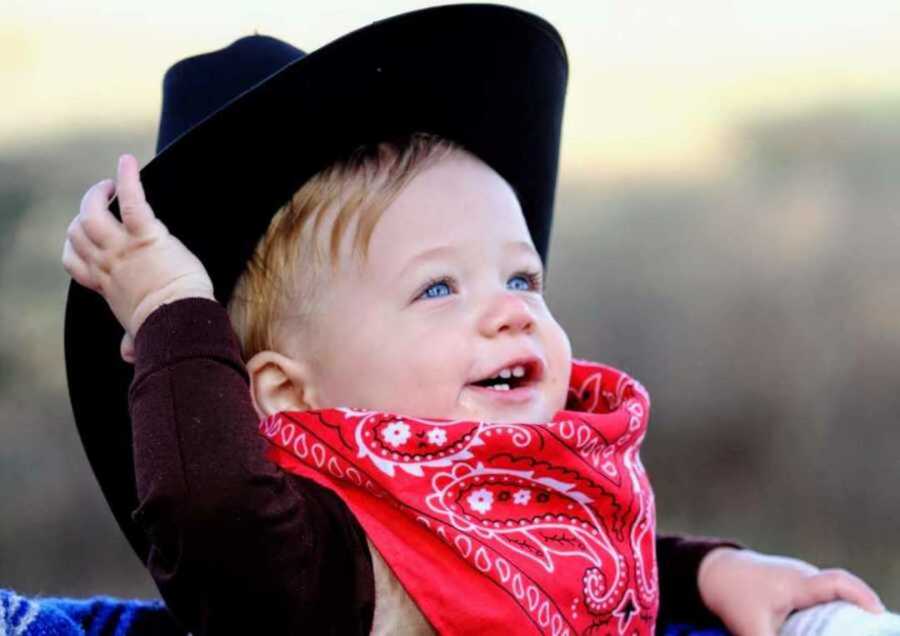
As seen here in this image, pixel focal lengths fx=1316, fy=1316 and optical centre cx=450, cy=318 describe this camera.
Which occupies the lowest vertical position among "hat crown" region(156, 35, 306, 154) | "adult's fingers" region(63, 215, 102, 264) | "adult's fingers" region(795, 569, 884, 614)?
"adult's fingers" region(795, 569, 884, 614)

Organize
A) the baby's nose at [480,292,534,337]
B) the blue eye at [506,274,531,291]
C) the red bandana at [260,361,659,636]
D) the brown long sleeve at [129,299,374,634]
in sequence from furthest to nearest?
1. the blue eye at [506,274,531,291]
2. the baby's nose at [480,292,534,337]
3. the red bandana at [260,361,659,636]
4. the brown long sleeve at [129,299,374,634]

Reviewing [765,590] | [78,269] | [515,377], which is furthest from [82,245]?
[765,590]

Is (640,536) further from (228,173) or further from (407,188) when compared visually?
(228,173)

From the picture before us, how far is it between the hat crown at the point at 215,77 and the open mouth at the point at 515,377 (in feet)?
1.39

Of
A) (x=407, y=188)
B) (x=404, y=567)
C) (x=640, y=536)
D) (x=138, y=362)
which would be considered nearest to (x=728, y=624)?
(x=640, y=536)

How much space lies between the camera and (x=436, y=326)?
1249mm

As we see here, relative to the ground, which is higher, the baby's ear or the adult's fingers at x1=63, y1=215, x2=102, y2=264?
the adult's fingers at x1=63, y1=215, x2=102, y2=264

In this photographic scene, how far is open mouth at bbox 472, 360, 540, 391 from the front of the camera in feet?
4.19

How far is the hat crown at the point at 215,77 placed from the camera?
1.43 metres

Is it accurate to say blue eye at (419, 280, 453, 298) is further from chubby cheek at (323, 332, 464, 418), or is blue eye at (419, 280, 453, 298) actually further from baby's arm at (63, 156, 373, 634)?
baby's arm at (63, 156, 373, 634)

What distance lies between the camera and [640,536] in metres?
1.30

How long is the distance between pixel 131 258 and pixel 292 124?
0.64 feet

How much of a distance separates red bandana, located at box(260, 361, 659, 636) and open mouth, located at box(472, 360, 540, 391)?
0.06 meters

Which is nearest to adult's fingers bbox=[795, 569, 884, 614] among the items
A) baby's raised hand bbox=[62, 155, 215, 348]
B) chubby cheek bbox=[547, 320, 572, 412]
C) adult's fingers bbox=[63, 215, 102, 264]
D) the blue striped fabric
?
the blue striped fabric
